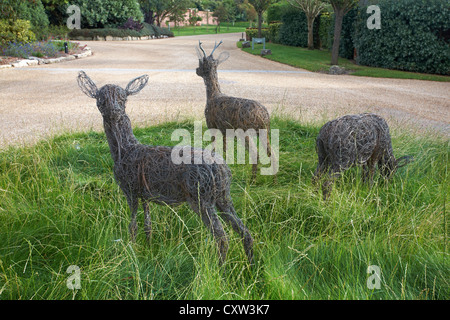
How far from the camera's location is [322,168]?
12.8 feet

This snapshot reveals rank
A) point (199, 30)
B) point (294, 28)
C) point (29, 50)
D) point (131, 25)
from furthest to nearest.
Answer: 1. point (199, 30)
2. point (131, 25)
3. point (294, 28)
4. point (29, 50)

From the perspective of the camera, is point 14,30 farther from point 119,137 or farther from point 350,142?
point 350,142

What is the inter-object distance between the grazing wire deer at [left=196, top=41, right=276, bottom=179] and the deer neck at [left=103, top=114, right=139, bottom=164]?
1.80m

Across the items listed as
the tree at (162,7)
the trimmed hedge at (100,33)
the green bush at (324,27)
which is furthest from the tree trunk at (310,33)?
the tree at (162,7)

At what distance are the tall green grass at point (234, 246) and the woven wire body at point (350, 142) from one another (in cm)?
28

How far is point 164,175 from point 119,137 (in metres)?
0.48

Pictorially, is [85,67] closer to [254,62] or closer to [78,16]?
[254,62]

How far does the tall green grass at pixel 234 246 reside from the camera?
2.50 m

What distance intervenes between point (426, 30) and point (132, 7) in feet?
79.5

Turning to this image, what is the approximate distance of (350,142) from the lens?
357cm

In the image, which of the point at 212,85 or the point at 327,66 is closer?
the point at 212,85

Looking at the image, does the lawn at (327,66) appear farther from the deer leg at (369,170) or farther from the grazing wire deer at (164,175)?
the grazing wire deer at (164,175)

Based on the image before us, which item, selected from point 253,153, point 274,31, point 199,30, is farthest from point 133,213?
point 199,30
